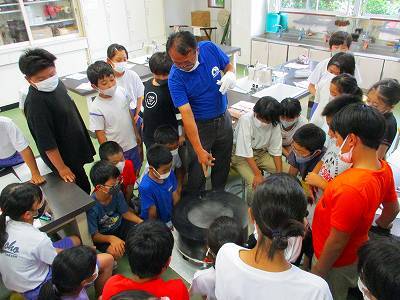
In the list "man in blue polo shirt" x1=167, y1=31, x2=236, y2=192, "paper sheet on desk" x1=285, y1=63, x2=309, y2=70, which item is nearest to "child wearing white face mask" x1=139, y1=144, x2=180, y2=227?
"man in blue polo shirt" x1=167, y1=31, x2=236, y2=192

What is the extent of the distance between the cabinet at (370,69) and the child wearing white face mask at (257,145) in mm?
3044

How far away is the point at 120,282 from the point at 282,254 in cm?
64

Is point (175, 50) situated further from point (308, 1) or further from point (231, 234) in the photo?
point (308, 1)

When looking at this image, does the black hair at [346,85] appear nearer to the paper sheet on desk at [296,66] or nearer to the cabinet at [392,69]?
the paper sheet on desk at [296,66]

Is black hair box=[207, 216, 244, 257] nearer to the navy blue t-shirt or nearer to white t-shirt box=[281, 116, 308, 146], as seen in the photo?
the navy blue t-shirt

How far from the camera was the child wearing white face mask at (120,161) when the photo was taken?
2.22 meters

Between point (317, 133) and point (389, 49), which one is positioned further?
point (389, 49)

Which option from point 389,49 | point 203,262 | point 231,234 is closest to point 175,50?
point 231,234

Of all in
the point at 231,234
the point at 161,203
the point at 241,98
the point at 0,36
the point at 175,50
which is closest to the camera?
the point at 231,234

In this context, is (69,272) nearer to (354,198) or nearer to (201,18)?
(354,198)

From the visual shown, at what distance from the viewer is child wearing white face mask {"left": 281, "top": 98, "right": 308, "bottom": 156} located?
2.42m

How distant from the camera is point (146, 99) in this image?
7.70 ft

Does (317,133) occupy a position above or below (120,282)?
above

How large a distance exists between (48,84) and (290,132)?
1868 mm
